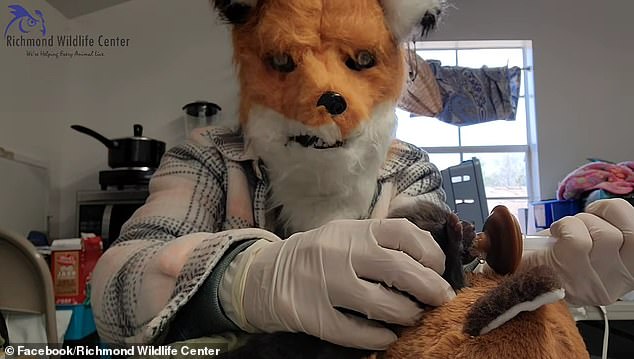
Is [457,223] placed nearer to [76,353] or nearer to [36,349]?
[76,353]

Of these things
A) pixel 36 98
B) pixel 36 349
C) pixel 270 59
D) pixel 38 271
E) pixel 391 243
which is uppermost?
pixel 36 98

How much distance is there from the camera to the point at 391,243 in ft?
1.32

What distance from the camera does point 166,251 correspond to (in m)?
0.49

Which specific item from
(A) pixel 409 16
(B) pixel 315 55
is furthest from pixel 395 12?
(B) pixel 315 55

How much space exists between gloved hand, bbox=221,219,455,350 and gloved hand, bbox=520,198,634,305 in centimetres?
12

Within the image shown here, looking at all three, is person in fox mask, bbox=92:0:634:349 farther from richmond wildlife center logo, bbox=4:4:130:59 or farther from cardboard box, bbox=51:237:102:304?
richmond wildlife center logo, bbox=4:4:130:59

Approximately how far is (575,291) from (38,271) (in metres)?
1.01

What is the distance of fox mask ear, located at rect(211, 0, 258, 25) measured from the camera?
629mm

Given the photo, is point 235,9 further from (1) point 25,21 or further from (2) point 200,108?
(1) point 25,21

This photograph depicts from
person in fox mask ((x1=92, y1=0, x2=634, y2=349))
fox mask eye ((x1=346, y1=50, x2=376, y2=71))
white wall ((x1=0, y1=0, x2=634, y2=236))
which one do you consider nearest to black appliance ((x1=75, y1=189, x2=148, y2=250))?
white wall ((x1=0, y1=0, x2=634, y2=236))

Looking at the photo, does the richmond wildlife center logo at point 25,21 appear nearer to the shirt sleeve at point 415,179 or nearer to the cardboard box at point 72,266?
the cardboard box at point 72,266

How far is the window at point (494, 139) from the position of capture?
8.55 ft

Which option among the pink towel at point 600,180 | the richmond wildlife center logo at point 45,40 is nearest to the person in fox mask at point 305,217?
the pink towel at point 600,180

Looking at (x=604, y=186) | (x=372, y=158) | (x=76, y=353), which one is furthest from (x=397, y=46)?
(x=604, y=186)
